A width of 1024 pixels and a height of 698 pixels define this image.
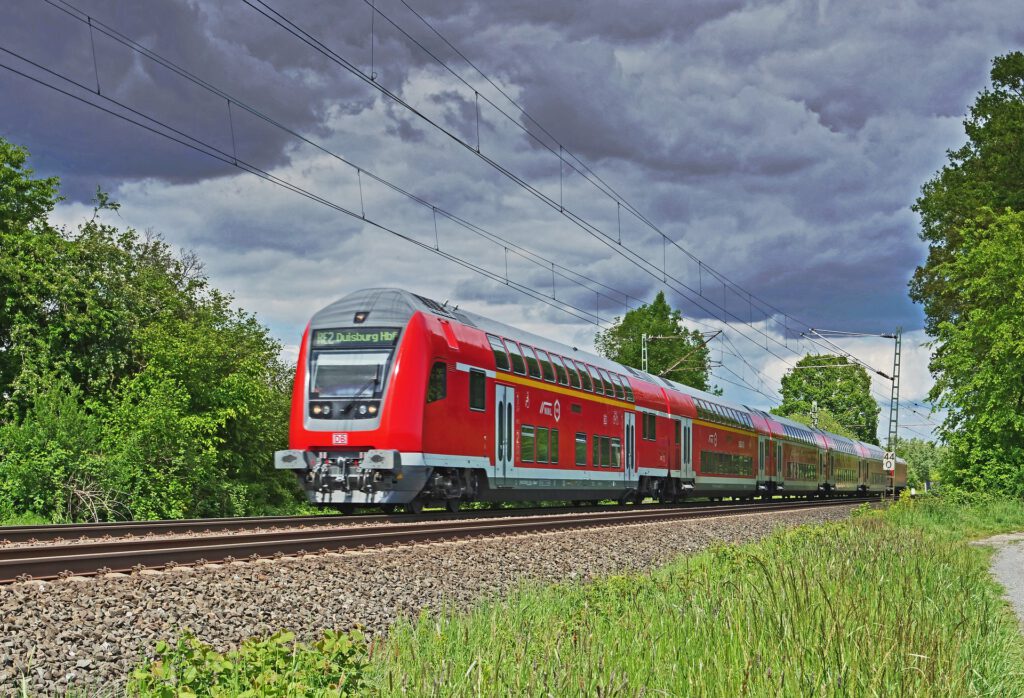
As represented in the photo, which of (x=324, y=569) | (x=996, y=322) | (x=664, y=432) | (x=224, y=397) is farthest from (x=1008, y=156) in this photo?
(x=324, y=569)

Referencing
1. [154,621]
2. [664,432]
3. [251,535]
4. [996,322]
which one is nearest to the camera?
[154,621]

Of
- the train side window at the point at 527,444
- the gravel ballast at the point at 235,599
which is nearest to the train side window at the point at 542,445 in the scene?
the train side window at the point at 527,444

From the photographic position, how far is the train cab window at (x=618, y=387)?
27016 millimetres

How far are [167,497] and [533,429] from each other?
8169 millimetres

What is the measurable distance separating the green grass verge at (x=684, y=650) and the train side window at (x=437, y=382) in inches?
352

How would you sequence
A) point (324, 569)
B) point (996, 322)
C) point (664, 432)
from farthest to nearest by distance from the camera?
point (664, 432), point (996, 322), point (324, 569)

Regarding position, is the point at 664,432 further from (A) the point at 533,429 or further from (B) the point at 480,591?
(B) the point at 480,591

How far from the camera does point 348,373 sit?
1811 cm

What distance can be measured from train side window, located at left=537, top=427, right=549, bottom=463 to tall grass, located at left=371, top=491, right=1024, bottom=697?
11.7 metres

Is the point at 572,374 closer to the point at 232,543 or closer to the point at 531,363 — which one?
the point at 531,363

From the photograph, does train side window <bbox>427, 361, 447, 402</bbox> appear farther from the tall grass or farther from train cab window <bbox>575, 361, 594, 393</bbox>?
the tall grass

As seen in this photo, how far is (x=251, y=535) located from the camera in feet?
42.7

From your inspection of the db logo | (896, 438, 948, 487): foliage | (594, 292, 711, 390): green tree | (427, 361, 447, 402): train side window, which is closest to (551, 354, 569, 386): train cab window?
the db logo

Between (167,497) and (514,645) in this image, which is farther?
(167,497)
